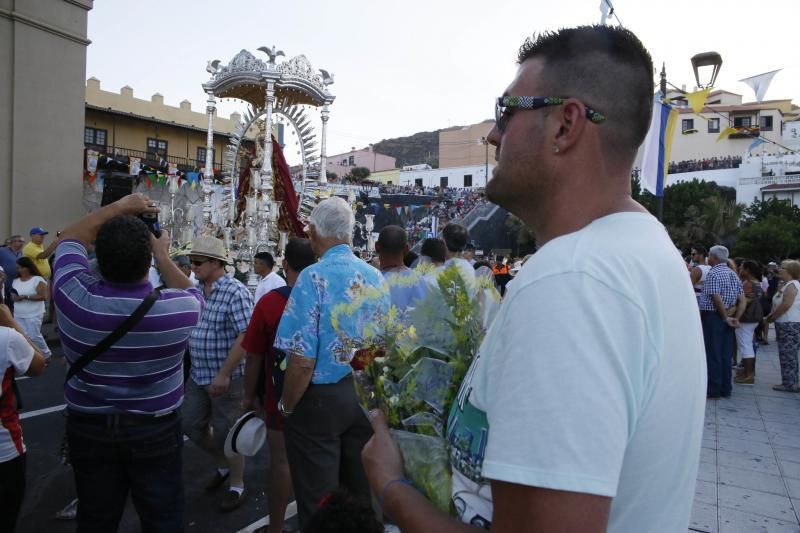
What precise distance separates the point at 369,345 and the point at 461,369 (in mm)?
283

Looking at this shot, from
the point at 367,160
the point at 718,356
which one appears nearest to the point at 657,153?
the point at 718,356

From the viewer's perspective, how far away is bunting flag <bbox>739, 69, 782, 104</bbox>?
1495 centimetres

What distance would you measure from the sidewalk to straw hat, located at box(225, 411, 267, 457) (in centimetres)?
323

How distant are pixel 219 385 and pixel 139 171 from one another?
727 inches

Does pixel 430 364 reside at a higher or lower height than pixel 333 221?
lower

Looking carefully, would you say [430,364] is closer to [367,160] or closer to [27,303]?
[27,303]

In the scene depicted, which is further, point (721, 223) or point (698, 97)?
point (721, 223)

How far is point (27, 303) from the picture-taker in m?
7.61

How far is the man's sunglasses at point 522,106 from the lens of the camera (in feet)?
3.76

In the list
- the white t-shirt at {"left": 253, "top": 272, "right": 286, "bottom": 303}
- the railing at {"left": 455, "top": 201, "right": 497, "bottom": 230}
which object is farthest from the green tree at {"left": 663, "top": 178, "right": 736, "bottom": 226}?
the white t-shirt at {"left": 253, "top": 272, "right": 286, "bottom": 303}

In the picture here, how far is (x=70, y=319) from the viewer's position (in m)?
2.58

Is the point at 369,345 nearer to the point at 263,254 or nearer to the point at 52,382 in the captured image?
the point at 263,254

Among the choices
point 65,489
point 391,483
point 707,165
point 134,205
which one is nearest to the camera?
point 391,483

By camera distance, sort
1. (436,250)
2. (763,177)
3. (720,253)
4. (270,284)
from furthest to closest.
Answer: (763,177) → (720,253) → (270,284) → (436,250)
